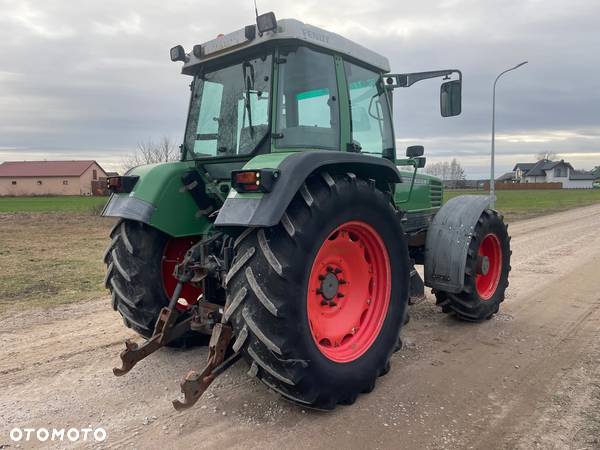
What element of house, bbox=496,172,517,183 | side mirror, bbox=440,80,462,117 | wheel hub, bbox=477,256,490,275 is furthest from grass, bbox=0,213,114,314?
house, bbox=496,172,517,183

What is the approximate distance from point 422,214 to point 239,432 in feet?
A: 10.9

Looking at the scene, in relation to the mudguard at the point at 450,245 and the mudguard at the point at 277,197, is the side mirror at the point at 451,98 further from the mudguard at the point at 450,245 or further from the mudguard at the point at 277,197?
the mudguard at the point at 277,197

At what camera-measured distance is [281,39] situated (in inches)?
138

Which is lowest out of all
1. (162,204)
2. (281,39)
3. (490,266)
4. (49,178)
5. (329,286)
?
(490,266)

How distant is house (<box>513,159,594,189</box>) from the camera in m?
90.9

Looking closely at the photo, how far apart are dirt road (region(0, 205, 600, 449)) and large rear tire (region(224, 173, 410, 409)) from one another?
274 millimetres

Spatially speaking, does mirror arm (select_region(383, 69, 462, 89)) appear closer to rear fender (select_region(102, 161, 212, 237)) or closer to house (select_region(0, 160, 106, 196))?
rear fender (select_region(102, 161, 212, 237))

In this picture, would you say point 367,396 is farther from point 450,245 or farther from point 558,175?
point 558,175

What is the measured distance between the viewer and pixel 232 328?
3.01m

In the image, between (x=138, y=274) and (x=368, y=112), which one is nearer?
(x=138, y=274)

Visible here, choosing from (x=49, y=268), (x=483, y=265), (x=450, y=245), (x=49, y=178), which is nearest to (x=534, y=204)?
(x=483, y=265)

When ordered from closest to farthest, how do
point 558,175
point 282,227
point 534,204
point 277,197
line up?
point 277,197 < point 282,227 < point 534,204 < point 558,175

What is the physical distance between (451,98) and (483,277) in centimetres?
211

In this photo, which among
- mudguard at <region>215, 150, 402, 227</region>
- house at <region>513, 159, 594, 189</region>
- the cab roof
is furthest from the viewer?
house at <region>513, 159, 594, 189</region>
